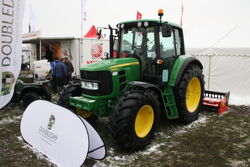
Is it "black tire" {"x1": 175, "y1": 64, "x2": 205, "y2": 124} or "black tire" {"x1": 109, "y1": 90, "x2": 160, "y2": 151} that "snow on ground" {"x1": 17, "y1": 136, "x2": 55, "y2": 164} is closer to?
"black tire" {"x1": 109, "y1": 90, "x2": 160, "y2": 151}

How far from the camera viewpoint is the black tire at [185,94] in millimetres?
5094

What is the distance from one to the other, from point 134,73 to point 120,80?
41 centimetres

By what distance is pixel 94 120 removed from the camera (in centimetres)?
542

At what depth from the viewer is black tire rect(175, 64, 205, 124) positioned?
16.7ft

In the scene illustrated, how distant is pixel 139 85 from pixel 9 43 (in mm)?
2178

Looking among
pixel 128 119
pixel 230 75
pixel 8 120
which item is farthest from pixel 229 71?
pixel 8 120

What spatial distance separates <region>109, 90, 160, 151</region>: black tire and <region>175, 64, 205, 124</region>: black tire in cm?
128

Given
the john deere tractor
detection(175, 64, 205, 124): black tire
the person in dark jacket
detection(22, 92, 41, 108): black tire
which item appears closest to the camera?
the john deere tractor

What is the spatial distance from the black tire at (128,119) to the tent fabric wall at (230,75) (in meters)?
5.17

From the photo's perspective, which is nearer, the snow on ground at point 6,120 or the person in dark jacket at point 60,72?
the snow on ground at point 6,120

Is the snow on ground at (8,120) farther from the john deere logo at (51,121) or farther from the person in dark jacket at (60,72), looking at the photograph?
the person in dark jacket at (60,72)

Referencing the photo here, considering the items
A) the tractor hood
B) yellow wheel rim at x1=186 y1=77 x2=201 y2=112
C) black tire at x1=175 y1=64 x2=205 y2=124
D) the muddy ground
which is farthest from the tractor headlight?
yellow wheel rim at x1=186 y1=77 x2=201 y2=112

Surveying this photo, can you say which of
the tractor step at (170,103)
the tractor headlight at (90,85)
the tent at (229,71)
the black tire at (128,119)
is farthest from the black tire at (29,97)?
the tent at (229,71)

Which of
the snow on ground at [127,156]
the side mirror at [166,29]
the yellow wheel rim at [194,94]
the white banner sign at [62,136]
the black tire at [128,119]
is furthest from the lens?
the yellow wheel rim at [194,94]
